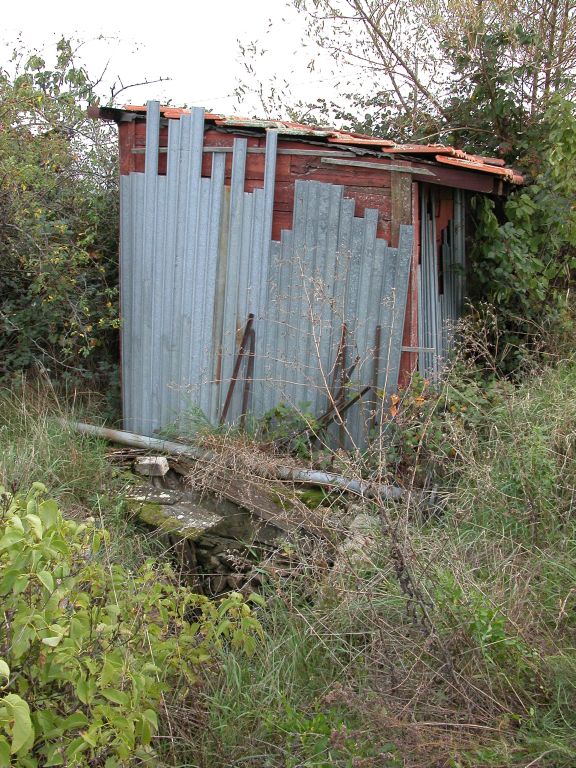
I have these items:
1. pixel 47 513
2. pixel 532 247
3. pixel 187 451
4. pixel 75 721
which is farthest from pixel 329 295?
pixel 75 721

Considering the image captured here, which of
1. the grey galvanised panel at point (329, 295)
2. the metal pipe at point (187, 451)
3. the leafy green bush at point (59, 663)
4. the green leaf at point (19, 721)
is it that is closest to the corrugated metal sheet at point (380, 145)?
the grey galvanised panel at point (329, 295)

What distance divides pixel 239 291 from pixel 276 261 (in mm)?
454

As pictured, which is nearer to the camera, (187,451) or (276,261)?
(187,451)

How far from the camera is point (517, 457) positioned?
16.8ft

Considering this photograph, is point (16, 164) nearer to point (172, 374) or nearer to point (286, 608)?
point (172, 374)

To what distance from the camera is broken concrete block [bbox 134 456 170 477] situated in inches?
258

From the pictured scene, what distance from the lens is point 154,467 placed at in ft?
21.5

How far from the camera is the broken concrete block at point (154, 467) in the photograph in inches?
258

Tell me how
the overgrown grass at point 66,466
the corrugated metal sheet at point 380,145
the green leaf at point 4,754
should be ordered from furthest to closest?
the corrugated metal sheet at point 380,145
the overgrown grass at point 66,466
the green leaf at point 4,754

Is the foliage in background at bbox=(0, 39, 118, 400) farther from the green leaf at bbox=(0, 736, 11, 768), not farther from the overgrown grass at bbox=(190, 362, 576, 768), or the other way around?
the green leaf at bbox=(0, 736, 11, 768)

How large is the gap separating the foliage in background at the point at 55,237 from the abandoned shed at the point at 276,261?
50 centimetres

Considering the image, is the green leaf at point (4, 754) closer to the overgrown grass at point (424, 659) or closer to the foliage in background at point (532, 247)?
the overgrown grass at point (424, 659)

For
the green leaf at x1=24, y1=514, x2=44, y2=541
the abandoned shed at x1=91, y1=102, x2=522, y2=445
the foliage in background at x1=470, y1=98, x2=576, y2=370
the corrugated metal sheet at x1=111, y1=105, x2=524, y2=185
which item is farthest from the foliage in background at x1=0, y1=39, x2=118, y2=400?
the green leaf at x1=24, y1=514, x2=44, y2=541

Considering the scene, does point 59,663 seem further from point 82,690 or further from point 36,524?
point 36,524
